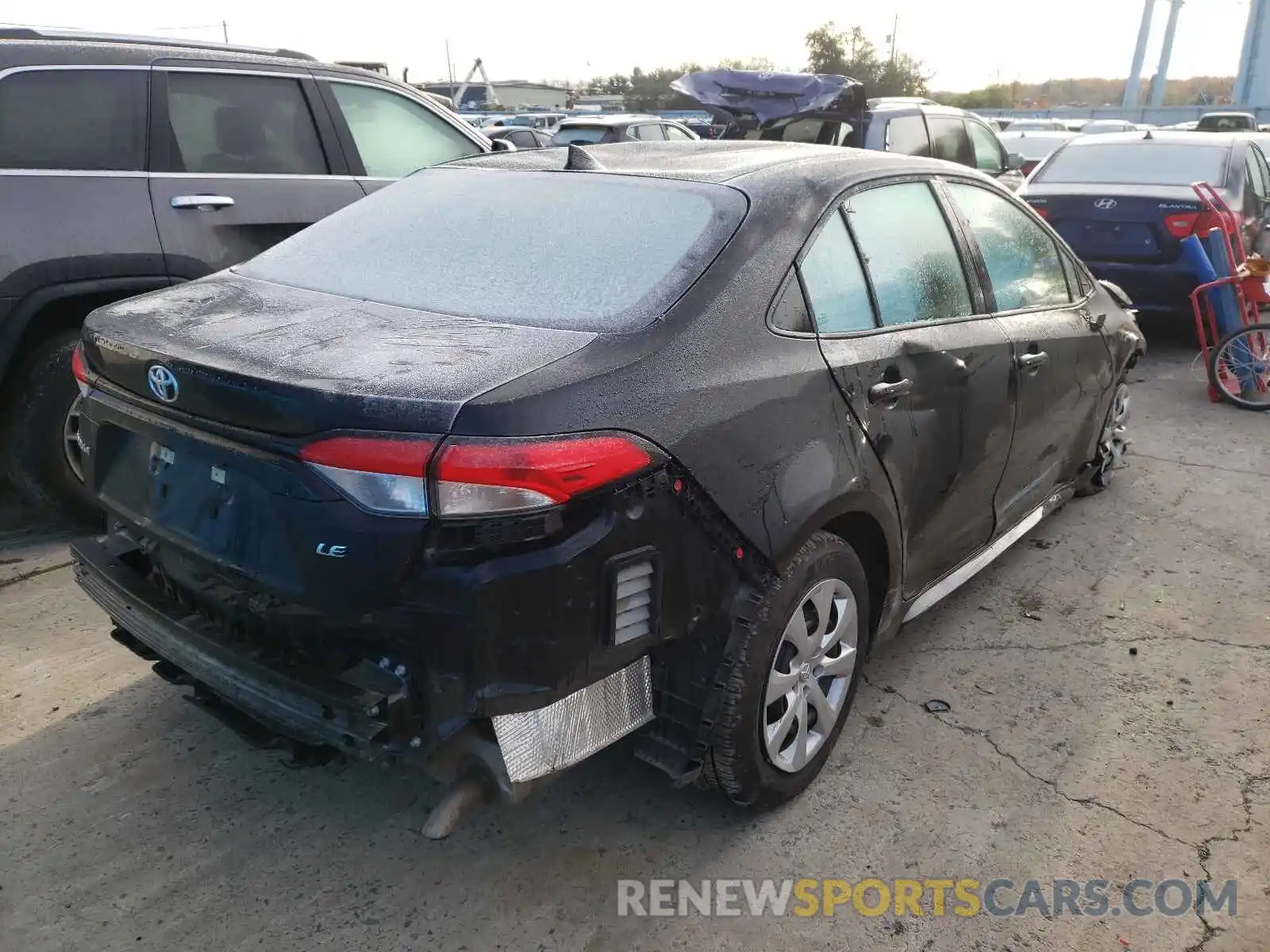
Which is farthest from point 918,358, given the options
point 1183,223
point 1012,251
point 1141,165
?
point 1141,165

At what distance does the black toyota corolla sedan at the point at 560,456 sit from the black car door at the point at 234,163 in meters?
1.47

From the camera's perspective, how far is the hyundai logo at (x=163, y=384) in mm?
2312

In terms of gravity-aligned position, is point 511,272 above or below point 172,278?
above

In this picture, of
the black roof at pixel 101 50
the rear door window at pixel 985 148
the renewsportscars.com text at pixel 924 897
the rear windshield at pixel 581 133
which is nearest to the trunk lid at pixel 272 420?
the renewsportscars.com text at pixel 924 897

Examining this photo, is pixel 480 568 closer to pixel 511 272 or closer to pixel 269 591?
pixel 269 591

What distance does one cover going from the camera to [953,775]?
295 centimetres

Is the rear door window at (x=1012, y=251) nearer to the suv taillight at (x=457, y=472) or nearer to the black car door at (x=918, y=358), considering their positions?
the black car door at (x=918, y=358)

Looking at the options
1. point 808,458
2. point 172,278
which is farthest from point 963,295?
point 172,278

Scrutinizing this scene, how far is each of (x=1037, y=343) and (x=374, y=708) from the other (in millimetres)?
2772

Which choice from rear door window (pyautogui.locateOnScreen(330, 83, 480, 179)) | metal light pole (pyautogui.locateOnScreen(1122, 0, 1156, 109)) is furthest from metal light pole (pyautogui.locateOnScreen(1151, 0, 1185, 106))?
rear door window (pyautogui.locateOnScreen(330, 83, 480, 179))

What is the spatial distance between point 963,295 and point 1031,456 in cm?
82

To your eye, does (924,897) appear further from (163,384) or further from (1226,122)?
(1226,122)

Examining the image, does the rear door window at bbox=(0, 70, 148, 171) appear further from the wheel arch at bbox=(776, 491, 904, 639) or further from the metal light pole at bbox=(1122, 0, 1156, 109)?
the metal light pole at bbox=(1122, 0, 1156, 109)

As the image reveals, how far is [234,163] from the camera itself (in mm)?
4676
